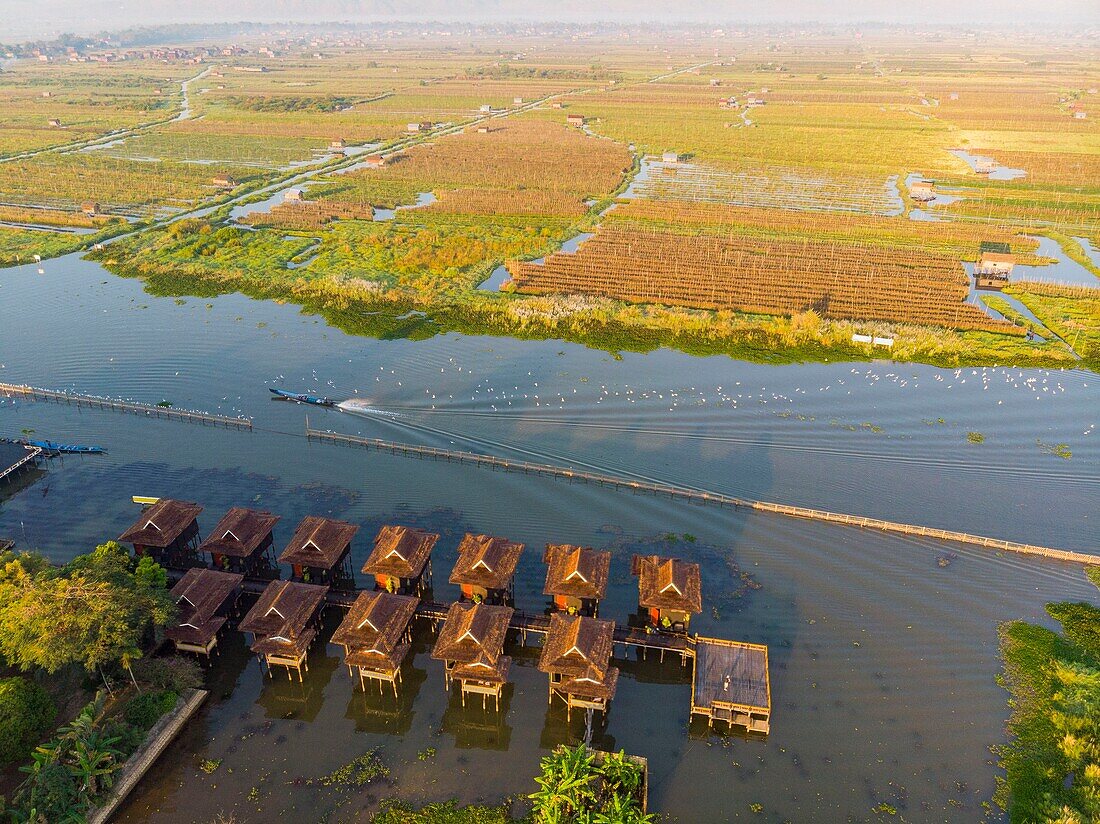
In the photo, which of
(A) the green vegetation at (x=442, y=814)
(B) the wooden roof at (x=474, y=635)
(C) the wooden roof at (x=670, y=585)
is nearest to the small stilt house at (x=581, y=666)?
(B) the wooden roof at (x=474, y=635)

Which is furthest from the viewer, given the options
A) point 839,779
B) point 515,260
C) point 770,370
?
point 515,260

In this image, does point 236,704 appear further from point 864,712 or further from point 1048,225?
point 1048,225

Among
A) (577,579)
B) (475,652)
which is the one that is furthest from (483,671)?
(577,579)

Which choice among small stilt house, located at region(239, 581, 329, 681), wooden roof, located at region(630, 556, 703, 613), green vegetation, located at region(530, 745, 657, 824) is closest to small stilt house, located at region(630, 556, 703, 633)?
wooden roof, located at region(630, 556, 703, 613)

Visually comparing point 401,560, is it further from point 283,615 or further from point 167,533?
point 167,533

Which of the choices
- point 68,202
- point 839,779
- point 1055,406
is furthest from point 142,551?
point 68,202

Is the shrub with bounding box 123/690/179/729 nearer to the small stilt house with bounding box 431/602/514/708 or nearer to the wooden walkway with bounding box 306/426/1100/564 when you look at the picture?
the small stilt house with bounding box 431/602/514/708
